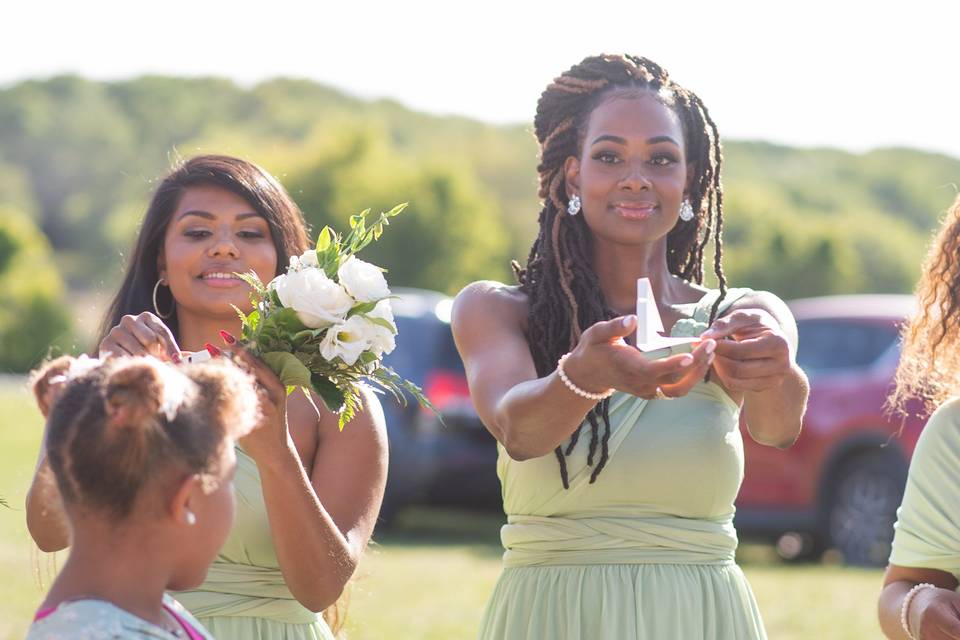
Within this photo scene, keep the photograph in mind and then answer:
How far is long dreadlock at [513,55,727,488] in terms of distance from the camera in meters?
3.76

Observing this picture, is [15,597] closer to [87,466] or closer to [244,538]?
[244,538]

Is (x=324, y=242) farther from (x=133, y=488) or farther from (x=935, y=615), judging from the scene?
(x=935, y=615)

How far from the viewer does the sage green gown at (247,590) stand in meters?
3.66

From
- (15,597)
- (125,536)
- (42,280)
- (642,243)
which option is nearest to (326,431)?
(642,243)

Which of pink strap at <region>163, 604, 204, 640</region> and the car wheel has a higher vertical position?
pink strap at <region>163, 604, 204, 640</region>

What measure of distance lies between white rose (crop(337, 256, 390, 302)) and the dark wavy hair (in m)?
0.74

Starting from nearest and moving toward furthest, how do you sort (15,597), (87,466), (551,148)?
1. (87,466)
2. (551,148)
3. (15,597)

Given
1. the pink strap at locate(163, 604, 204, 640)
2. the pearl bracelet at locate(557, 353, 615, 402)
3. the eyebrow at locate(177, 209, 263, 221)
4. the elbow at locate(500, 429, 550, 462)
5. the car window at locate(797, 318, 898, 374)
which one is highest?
the eyebrow at locate(177, 209, 263, 221)

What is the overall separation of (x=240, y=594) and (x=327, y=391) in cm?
69

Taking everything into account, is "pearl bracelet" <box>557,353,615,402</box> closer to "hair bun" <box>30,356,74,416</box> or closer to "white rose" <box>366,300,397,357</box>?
"white rose" <box>366,300,397,357</box>

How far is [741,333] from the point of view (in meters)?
3.18

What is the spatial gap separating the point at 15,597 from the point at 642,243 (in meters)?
6.84

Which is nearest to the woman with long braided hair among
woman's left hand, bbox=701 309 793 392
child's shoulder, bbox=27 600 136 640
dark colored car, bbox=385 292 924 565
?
woman's left hand, bbox=701 309 793 392

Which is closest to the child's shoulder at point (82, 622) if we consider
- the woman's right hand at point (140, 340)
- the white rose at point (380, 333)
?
the woman's right hand at point (140, 340)
